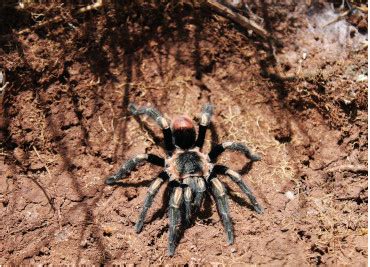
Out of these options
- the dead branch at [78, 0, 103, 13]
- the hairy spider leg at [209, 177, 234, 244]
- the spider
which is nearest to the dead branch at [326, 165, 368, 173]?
the spider

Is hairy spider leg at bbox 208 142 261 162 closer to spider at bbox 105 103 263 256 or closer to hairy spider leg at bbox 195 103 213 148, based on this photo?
spider at bbox 105 103 263 256

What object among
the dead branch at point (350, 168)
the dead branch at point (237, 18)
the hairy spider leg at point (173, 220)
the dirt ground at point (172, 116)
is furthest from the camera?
the dead branch at point (237, 18)

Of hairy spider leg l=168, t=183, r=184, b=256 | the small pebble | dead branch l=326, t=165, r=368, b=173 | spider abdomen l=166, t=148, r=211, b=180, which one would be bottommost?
hairy spider leg l=168, t=183, r=184, b=256

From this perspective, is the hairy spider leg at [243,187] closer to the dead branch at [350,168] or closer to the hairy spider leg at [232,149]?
the hairy spider leg at [232,149]

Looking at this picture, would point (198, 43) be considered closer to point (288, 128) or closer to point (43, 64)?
point (288, 128)

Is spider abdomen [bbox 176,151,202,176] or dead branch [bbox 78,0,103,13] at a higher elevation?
dead branch [bbox 78,0,103,13]

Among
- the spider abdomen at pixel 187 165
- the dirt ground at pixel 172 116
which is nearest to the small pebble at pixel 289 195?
the dirt ground at pixel 172 116
